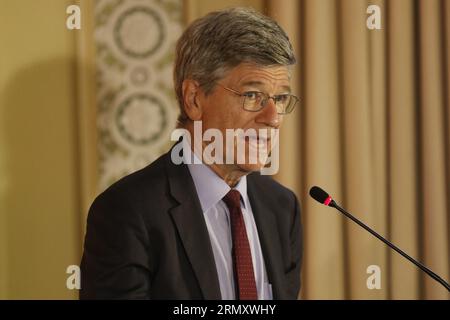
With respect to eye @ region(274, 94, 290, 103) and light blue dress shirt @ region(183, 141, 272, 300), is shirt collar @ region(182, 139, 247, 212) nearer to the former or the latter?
light blue dress shirt @ region(183, 141, 272, 300)

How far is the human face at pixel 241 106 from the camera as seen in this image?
1331mm

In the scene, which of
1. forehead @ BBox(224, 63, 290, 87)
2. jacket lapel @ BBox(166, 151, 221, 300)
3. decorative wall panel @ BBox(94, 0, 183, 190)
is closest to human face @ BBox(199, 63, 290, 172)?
forehead @ BBox(224, 63, 290, 87)

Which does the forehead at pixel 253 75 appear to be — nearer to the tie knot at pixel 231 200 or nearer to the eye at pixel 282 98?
the eye at pixel 282 98

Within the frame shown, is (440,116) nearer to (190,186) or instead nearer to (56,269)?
(190,186)

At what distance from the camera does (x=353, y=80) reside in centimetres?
177

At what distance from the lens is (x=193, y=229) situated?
132cm

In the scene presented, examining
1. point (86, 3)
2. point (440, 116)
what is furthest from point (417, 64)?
point (86, 3)

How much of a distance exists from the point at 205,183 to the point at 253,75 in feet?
0.93

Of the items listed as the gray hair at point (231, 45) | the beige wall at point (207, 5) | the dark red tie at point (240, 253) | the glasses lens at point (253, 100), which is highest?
the beige wall at point (207, 5)

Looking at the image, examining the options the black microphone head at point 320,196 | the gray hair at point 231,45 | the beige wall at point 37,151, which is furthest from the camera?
the beige wall at point 37,151

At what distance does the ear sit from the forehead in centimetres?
8

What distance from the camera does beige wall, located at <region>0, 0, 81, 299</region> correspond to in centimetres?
163

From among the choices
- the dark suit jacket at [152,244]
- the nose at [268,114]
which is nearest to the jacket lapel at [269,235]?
the dark suit jacket at [152,244]

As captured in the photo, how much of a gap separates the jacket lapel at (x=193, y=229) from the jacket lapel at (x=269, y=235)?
0.17 metres
